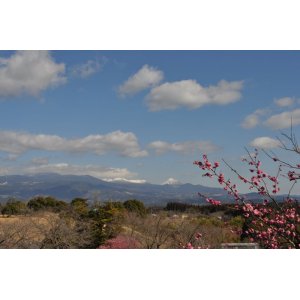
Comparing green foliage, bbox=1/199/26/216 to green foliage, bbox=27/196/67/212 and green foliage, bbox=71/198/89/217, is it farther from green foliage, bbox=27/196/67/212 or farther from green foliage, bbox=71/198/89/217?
green foliage, bbox=71/198/89/217

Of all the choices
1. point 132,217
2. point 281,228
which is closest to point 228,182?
point 281,228

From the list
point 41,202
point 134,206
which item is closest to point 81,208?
point 134,206

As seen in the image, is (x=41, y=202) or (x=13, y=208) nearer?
(x=13, y=208)

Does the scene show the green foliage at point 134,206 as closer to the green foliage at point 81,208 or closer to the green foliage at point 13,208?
the green foliage at point 13,208

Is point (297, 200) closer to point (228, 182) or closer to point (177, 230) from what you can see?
point (228, 182)

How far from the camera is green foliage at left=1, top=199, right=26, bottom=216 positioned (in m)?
28.8

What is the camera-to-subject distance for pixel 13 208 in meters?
29.7

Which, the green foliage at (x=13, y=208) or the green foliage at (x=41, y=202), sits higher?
→ the green foliage at (x=41, y=202)

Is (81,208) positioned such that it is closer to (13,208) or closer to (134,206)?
(134,206)

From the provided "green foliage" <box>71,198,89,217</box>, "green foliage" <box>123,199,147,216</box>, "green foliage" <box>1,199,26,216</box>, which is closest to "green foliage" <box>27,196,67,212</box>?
"green foliage" <box>1,199,26,216</box>

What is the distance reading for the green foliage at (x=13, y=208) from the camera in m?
28.8

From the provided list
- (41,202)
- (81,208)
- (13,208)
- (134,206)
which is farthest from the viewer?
(41,202)

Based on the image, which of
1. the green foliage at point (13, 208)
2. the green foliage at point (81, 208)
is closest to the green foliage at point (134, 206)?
the green foliage at point (13, 208)
